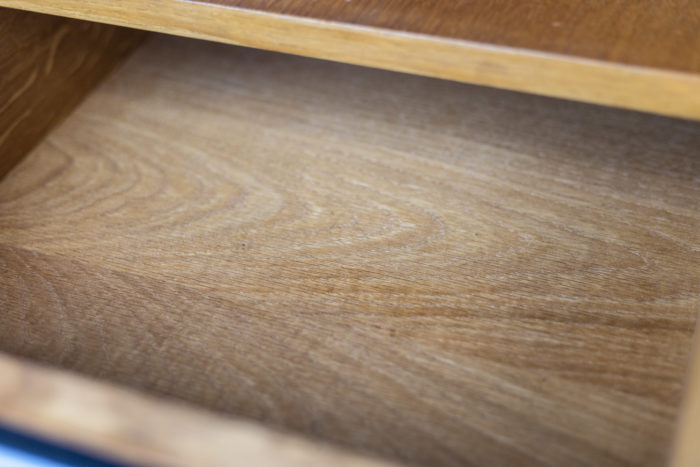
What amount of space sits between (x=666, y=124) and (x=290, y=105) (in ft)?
1.09

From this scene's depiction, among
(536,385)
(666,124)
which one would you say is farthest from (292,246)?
(666,124)

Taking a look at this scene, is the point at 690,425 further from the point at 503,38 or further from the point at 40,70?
the point at 40,70

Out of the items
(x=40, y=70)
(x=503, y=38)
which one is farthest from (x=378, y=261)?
(x=40, y=70)

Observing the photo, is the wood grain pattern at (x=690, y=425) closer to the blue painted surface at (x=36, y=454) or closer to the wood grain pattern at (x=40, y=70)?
the blue painted surface at (x=36, y=454)

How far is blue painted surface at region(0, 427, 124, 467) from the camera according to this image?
348 millimetres

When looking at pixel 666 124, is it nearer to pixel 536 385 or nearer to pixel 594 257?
pixel 594 257

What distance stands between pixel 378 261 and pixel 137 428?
223 mm

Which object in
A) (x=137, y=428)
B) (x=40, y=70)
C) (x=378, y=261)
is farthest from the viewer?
(x=40, y=70)

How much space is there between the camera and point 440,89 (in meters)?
0.64

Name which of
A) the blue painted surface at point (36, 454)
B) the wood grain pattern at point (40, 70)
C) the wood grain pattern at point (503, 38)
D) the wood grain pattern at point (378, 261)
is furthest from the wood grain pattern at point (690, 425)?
the wood grain pattern at point (40, 70)

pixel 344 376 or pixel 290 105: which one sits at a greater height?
pixel 290 105

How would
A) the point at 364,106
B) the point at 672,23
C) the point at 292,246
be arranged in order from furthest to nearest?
the point at 364,106
the point at 292,246
the point at 672,23

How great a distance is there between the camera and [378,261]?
487 mm

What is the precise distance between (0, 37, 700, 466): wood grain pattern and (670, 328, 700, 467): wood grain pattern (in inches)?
0.4
